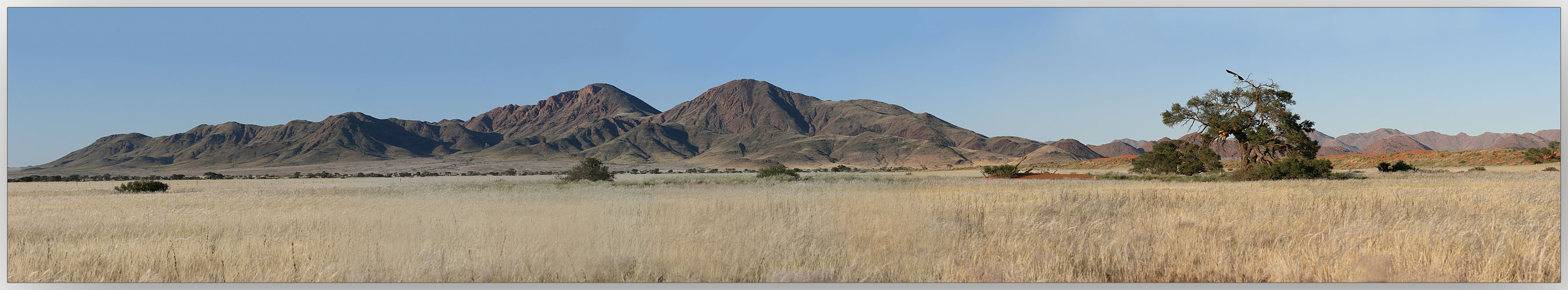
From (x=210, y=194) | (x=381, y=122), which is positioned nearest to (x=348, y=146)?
(x=381, y=122)

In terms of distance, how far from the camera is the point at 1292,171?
76.5ft

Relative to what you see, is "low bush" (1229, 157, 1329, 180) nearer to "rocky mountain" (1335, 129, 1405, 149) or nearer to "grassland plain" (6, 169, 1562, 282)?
"grassland plain" (6, 169, 1562, 282)

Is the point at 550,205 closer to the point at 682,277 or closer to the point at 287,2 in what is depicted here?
the point at 287,2

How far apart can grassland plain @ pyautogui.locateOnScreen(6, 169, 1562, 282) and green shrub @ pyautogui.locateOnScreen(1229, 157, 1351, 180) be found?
13524mm

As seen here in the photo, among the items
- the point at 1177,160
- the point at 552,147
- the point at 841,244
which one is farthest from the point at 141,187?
the point at 552,147

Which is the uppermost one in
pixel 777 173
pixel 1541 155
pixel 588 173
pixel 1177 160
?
pixel 1541 155

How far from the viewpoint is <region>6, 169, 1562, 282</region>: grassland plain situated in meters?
5.70

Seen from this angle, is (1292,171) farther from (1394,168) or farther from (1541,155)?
(1541,155)

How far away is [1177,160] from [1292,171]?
321 inches

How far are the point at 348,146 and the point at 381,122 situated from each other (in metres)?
35.8

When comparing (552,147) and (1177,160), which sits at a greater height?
(552,147)

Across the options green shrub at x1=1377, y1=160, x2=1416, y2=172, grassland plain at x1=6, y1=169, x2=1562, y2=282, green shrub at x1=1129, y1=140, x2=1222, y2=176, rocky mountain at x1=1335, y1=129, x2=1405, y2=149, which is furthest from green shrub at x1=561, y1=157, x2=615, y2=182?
rocky mountain at x1=1335, y1=129, x2=1405, y2=149

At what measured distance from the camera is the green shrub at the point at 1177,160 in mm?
28594
